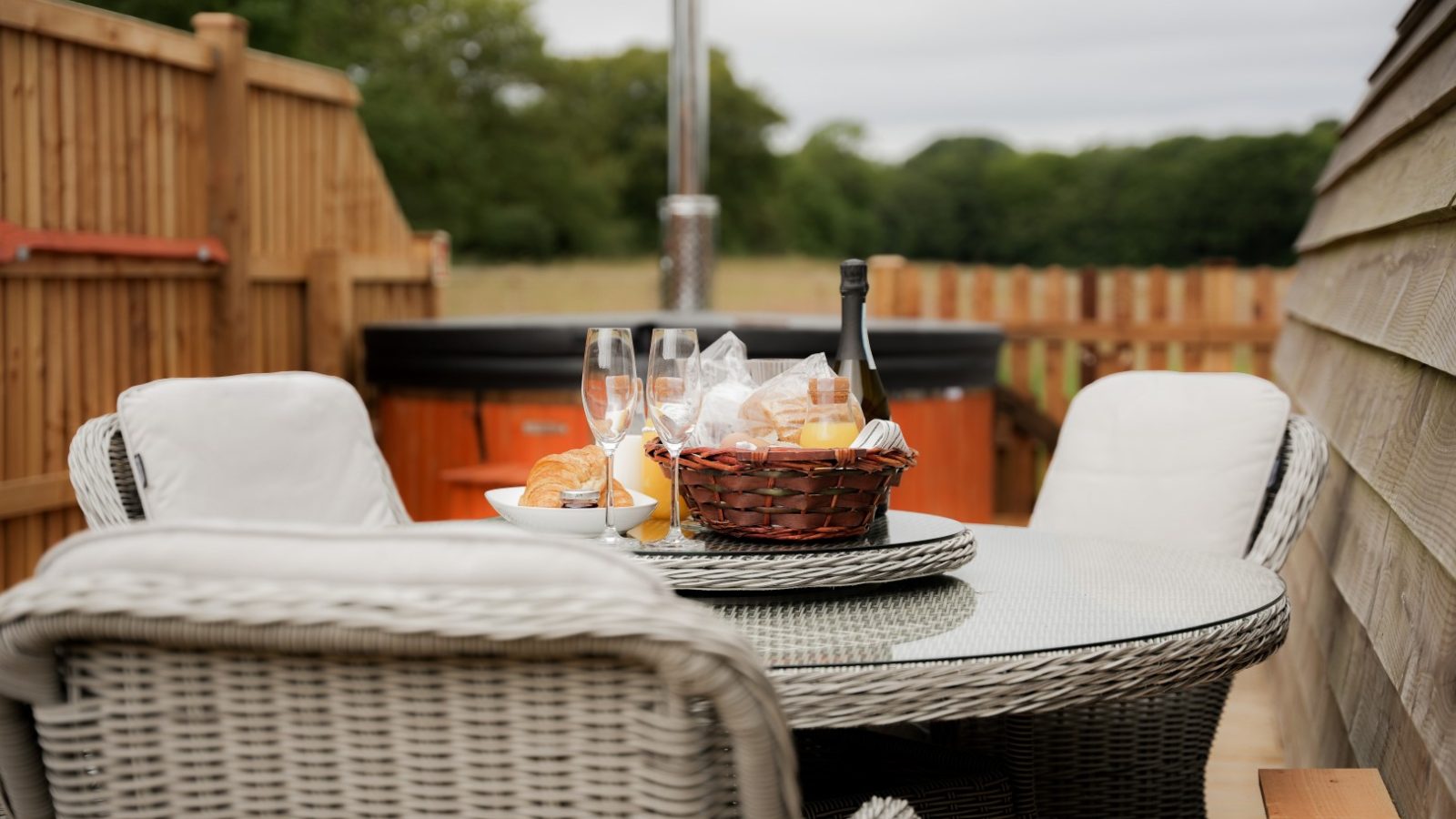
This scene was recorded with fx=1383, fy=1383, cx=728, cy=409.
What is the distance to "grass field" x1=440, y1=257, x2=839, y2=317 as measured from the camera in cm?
1603

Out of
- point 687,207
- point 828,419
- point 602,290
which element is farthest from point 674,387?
point 602,290

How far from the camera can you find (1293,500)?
7.08 ft

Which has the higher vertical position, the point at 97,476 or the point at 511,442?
the point at 97,476

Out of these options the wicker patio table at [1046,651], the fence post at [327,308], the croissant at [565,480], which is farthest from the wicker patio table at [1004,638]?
the fence post at [327,308]

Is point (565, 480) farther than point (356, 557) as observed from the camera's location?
Yes

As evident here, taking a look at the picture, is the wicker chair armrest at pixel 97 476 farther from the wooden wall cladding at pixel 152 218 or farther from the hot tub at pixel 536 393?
the hot tub at pixel 536 393

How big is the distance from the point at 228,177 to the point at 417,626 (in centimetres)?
429

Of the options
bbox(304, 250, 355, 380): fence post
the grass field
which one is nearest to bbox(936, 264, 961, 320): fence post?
bbox(304, 250, 355, 380): fence post

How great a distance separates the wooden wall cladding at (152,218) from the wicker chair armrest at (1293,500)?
3.17 m

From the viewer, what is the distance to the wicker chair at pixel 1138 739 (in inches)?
83.8

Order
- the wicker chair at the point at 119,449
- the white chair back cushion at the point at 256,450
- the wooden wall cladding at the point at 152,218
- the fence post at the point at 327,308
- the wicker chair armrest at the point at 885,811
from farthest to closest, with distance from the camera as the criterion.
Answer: the fence post at the point at 327,308
the wooden wall cladding at the point at 152,218
the white chair back cushion at the point at 256,450
the wicker chair at the point at 119,449
the wicker chair armrest at the point at 885,811

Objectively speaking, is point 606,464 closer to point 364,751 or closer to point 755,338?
point 364,751

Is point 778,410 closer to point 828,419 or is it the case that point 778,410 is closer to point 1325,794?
point 828,419

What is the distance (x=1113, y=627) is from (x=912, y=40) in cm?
2131
